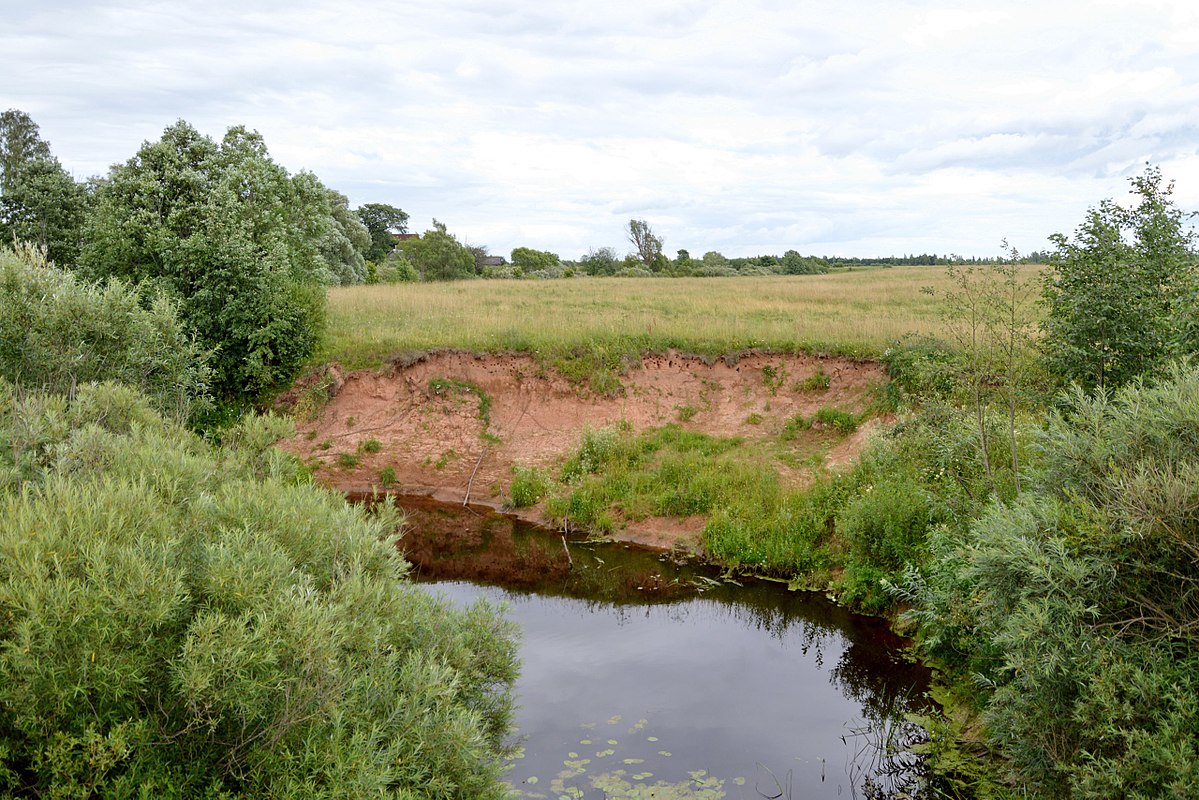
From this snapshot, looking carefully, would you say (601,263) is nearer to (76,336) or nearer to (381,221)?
(381,221)

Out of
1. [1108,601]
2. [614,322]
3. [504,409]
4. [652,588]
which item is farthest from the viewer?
[614,322]

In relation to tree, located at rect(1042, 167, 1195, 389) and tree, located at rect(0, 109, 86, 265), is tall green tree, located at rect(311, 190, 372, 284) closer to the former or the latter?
tree, located at rect(0, 109, 86, 265)

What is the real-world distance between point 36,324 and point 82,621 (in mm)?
7445

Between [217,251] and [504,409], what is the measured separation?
9.07 m

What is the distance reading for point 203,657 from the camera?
4062mm

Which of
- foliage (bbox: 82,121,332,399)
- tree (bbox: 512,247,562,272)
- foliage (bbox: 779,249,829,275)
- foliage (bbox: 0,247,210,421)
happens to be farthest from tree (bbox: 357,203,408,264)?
foliage (bbox: 0,247,210,421)

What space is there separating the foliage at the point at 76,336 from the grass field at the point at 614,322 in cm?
1251

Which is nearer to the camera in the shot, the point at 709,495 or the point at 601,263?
the point at 709,495

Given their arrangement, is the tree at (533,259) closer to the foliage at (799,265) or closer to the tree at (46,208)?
the foliage at (799,265)

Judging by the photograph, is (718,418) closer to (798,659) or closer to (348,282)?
(798,659)

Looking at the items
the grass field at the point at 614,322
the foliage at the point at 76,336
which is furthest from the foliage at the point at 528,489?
the foliage at the point at 76,336

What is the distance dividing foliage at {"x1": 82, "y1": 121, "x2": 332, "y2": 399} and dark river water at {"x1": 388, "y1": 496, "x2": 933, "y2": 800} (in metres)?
9.47

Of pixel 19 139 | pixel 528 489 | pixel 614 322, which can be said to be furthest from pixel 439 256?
pixel 528 489

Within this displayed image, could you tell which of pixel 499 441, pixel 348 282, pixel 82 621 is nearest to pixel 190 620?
pixel 82 621
